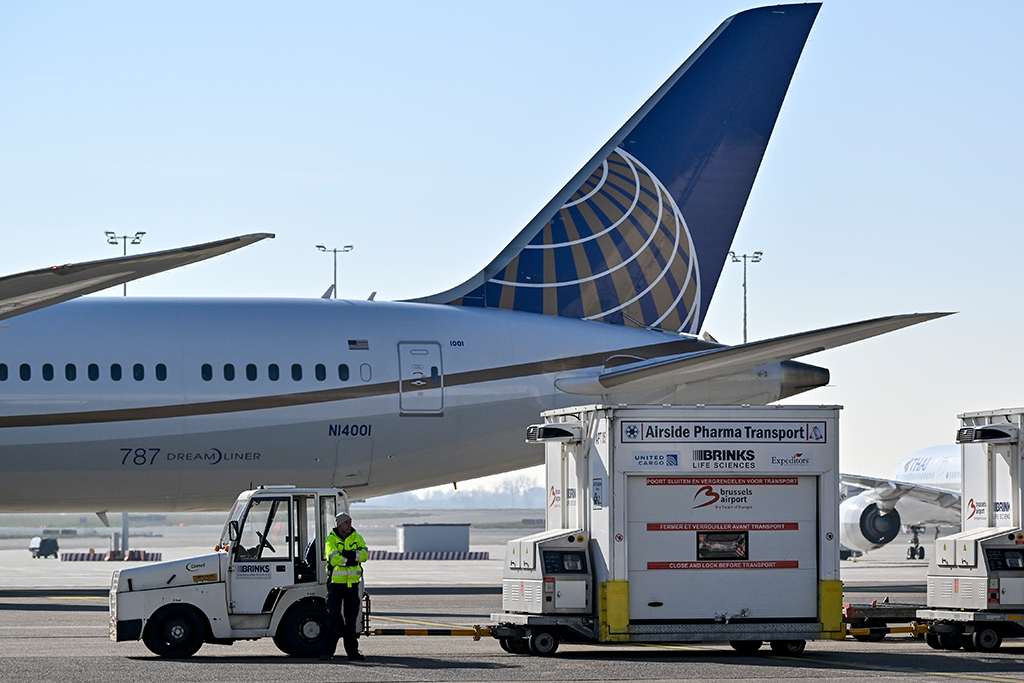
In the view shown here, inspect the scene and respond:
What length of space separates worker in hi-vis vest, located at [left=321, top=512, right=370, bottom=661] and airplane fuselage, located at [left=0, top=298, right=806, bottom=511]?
936 cm

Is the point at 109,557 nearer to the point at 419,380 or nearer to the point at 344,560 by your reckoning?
the point at 419,380

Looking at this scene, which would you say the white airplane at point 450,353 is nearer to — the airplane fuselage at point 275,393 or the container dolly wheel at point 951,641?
the airplane fuselage at point 275,393

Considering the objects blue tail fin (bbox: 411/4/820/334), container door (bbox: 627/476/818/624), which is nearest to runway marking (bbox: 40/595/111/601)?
blue tail fin (bbox: 411/4/820/334)

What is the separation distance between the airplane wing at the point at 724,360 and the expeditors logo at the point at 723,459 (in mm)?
5517

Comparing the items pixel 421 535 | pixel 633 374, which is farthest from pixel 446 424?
pixel 421 535

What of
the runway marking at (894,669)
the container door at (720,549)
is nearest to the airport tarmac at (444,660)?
the runway marking at (894,669)

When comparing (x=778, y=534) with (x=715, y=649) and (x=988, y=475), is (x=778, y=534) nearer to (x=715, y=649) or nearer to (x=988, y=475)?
(x=715, y=649)

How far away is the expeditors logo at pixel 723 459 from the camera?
1585cm

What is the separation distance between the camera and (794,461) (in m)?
16.0

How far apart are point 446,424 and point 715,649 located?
977 centimetres

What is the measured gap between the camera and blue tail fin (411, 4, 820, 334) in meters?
27.6

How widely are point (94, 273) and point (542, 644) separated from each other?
6.17 meters

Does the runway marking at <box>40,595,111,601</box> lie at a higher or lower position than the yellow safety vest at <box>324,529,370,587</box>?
lower

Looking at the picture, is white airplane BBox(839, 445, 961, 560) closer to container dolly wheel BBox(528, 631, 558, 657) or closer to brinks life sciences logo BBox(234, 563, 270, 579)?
container dolly wheel BBox(528, 631, 558, 657)
